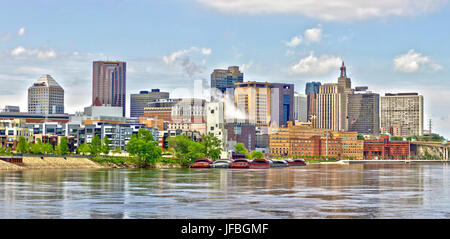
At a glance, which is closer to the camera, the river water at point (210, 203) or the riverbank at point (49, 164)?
the river water at point (210, 203)

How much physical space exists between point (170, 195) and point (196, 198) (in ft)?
16.6

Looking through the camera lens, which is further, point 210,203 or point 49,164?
point 49,164

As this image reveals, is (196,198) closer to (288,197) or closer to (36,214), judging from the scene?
(288,197)

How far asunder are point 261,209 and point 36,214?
21524 millimetres

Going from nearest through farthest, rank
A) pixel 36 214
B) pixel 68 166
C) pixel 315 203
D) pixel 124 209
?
1. pixel 36 214
2. pixel 124 209
3. pixel 315 203
4. pixel 68 166

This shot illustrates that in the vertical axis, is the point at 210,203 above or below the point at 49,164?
above

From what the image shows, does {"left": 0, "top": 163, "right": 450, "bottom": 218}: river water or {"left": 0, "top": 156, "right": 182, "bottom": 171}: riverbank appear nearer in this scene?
{"left": 0, "top": 163, "right": 450, "bottom": 218}: river water

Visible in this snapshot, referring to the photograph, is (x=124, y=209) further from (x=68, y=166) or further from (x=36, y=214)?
(x=68, y=166)

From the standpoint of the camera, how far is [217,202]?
74.2 metres
